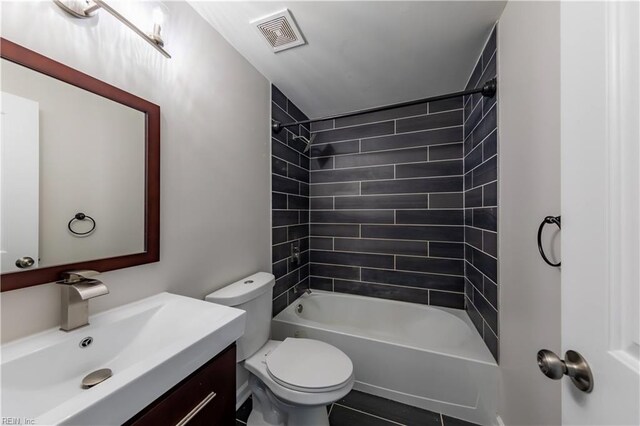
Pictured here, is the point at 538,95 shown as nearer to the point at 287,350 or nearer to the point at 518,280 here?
the point at 518,280

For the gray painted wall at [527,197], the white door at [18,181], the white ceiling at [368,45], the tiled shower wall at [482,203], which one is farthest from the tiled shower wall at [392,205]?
the white door at [18,181]

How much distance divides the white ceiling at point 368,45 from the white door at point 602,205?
1041 millimetres

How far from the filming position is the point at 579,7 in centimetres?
43

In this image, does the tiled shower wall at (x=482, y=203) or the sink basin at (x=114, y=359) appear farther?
the tiled shower wall at (x=482, y=203)

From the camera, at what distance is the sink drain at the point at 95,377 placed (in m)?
0.70

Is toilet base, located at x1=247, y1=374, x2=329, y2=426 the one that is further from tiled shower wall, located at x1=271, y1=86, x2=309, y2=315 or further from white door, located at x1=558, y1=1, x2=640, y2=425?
white door, located at x1=558, y1=1, x2=640, y2=425

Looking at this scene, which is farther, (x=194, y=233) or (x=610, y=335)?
(x=194, y=233)

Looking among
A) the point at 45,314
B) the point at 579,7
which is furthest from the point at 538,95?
the point at 45,314

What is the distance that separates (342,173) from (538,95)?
1631mm

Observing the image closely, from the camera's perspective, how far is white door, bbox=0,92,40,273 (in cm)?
67

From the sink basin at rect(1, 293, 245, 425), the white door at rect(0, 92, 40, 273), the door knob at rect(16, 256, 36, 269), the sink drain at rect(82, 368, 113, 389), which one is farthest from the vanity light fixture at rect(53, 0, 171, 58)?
the sink drain at rect(82, 368, 113, 389)

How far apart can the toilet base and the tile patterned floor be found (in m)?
0.12

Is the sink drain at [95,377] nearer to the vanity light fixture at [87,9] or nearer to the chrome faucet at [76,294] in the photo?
the chrome faucet at [76,294]

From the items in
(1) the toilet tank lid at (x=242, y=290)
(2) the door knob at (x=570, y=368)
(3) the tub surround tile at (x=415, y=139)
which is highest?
(3) the tub surround tile at (x=415, y=139)
